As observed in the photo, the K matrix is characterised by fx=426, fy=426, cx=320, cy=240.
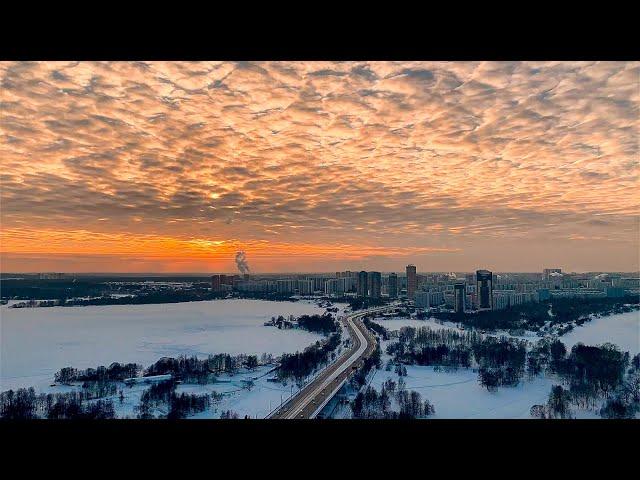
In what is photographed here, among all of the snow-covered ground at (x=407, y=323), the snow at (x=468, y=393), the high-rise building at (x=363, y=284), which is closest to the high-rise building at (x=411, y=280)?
the high-rise building at (x=363, y=284)

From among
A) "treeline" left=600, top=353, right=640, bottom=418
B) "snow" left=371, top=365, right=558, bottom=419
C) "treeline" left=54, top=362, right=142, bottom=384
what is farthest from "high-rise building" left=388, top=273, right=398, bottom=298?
"treeline" left=54, top=362, right=142, bottom=384

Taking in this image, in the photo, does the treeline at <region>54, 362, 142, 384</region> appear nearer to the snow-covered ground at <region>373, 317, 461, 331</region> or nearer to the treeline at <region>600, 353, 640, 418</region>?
the treeline at <region>600, 353, 640, 418</region>

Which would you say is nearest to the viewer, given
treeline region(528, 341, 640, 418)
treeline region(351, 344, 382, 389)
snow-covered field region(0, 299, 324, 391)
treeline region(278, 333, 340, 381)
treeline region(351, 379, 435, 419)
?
treeline region(351, 379, 435, 419)

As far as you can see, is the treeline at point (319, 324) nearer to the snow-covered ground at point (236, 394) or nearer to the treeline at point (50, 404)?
the snow-covered ground at point (236, 394)

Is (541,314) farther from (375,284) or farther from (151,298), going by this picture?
(151,298)

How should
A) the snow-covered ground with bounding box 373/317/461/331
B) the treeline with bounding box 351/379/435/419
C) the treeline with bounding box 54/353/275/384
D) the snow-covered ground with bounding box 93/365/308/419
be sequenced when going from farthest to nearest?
the snow-covered ground with bounding box 373/317/461/331
the treeline with bounding box 54/353/275/384
the snow-covered ground with bounding box 93/365/308/419
the treeline with bounding box 351/379/435/419

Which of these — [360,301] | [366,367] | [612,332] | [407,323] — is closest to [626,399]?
[366,367]
